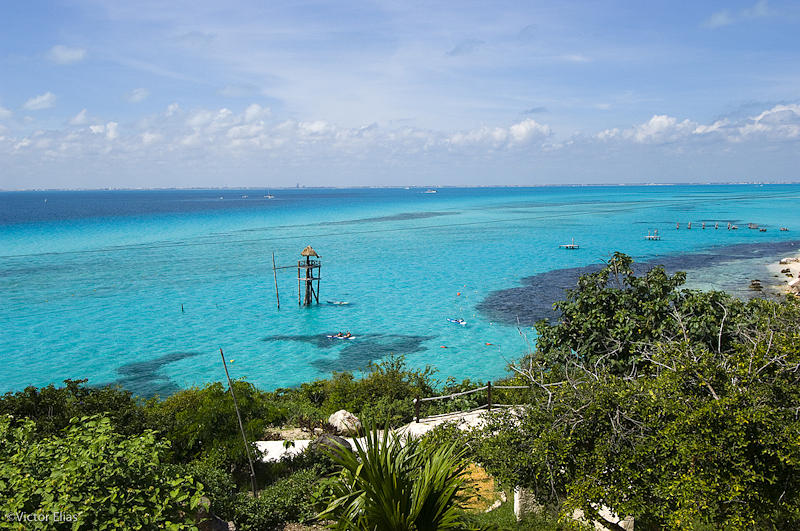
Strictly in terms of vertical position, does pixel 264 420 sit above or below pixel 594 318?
below

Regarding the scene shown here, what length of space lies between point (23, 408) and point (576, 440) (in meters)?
10.1

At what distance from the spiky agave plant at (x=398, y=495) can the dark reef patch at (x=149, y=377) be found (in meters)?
16.3

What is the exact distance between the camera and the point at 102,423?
6.39m

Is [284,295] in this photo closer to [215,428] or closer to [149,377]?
[149,377]

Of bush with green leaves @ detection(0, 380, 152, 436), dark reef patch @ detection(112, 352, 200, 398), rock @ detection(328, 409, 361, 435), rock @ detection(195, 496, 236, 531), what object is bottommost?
dark reef patch @ detection(112, 352, 200, 398)

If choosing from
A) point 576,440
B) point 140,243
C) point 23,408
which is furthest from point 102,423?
point 140,243

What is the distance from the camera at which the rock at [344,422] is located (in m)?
13.6

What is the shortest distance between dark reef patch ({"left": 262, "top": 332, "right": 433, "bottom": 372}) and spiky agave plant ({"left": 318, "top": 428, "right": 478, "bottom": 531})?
1650 centimetres

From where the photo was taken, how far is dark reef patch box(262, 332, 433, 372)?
927 inches

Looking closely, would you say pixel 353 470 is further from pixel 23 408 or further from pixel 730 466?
pixel 23 408

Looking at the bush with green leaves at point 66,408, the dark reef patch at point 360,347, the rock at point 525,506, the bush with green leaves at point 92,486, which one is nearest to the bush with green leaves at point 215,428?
the bush with green leaves at point 66,408

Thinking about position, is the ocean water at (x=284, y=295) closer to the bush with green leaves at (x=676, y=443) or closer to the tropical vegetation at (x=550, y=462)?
the tropical vegetation at (x=550, y=462)

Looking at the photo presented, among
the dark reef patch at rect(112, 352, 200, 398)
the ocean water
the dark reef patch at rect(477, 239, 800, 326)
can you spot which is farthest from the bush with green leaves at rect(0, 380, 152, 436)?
the dark reef patch at rect(477, 239, 800, 326)

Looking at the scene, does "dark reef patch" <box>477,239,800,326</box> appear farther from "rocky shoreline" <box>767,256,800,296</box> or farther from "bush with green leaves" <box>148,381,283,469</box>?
"bush with green leaves" <box>148,381,283,469</box>
